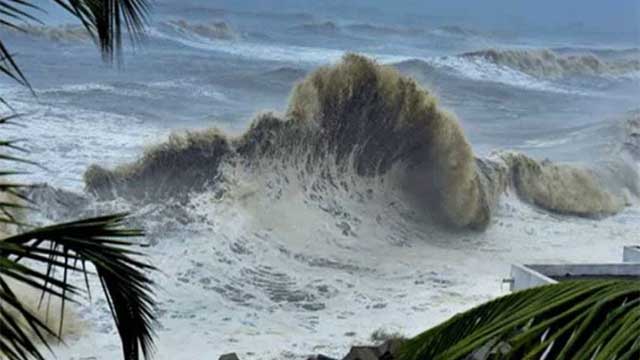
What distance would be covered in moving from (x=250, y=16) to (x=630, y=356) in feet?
76.8

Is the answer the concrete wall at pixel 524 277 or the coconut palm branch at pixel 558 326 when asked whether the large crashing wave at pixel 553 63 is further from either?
the coconut palm branch at pixel 558 326

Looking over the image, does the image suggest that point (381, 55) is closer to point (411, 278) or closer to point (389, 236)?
point (389, 236)

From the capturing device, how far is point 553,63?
2206 cm

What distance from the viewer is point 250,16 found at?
2378 centimetres

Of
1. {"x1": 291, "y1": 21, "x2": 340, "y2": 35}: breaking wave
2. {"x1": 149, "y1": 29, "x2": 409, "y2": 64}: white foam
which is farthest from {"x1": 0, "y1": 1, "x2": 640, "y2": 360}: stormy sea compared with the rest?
{"x1": 291, "y1": 21, "x2": 340, "y2": 35}: breaking wave

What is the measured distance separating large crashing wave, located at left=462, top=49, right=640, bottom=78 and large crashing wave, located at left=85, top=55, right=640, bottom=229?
6280mm

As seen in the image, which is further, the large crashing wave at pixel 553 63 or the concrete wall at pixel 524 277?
the large crashing wave at pixel 553 63

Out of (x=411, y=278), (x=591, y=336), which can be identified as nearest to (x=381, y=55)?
Answer: (x=411, y=278)

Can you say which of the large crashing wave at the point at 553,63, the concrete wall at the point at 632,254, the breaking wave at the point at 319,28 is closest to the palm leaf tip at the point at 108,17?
the concrete wall at the point at 632,254

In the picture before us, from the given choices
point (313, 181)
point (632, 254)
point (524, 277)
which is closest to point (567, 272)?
point (524, 277)

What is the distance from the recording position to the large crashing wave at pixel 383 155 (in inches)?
547

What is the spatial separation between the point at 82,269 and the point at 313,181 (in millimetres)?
12836

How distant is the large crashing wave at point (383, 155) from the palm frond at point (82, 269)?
12.0 m

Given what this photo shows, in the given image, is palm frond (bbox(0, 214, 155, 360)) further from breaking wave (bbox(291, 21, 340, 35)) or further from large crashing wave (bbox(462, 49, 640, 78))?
breaking wave (bbox(291, 21, 340, 35))
